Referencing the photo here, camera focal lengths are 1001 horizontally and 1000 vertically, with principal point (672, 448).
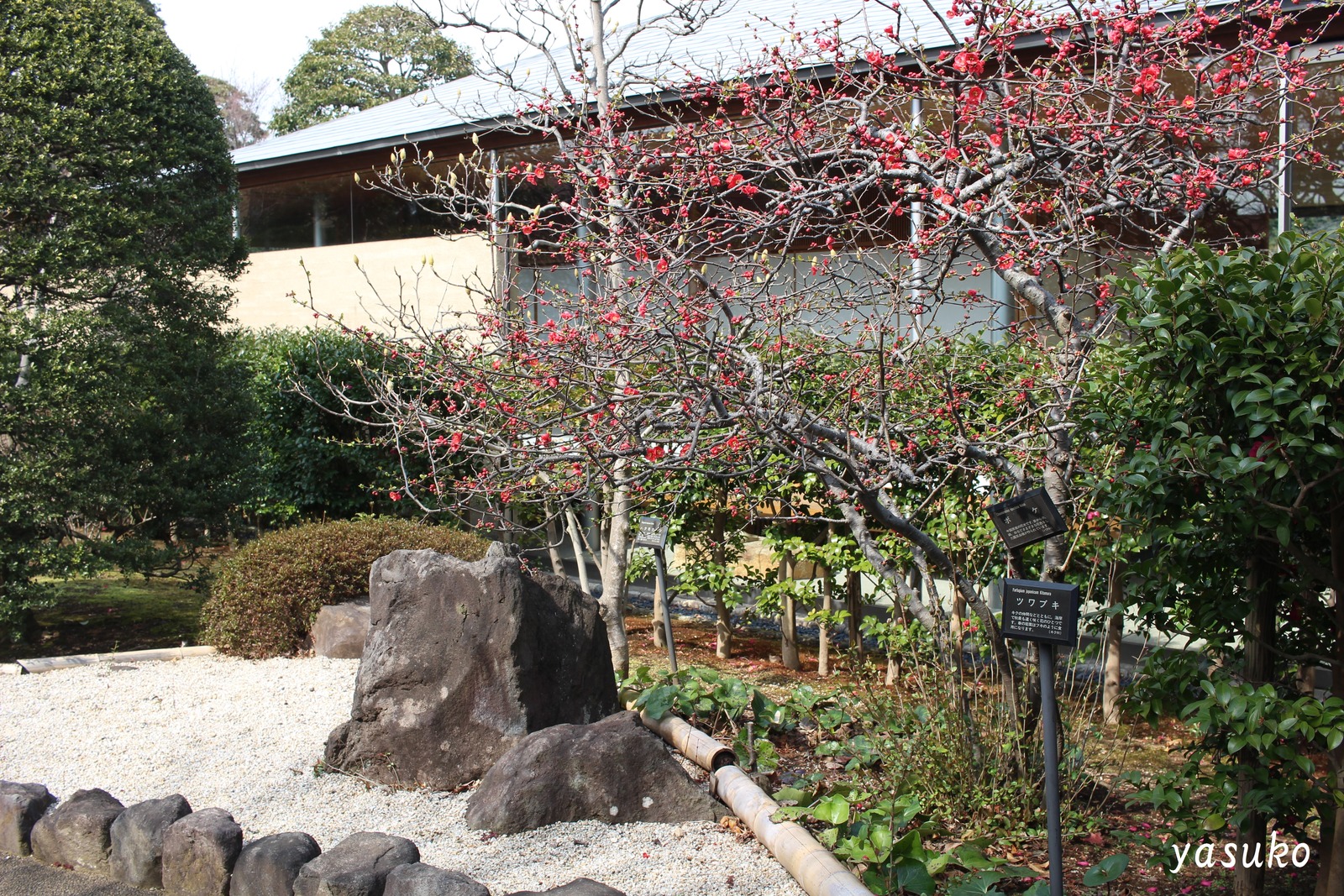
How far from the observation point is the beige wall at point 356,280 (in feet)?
42.7

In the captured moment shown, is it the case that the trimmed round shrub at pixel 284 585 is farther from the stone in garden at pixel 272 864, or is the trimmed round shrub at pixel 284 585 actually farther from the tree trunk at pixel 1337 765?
the tree trunk at pixel 1337 765

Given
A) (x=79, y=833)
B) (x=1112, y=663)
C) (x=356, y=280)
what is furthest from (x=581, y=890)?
(x=356, y=280)

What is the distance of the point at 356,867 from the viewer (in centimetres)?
371

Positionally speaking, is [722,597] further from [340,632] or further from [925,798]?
[925,798]

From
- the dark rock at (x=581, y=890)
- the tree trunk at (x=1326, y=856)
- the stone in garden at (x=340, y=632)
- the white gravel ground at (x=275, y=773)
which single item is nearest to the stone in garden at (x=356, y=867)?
the white gravel ground at (x=275, y=773)

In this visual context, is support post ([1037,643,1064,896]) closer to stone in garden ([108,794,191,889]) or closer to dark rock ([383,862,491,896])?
dark rock ([383,862,491,896])

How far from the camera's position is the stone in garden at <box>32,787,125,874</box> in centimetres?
440

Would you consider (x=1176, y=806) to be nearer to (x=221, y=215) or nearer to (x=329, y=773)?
(x=329, y=773)

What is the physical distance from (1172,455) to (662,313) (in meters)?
2.26

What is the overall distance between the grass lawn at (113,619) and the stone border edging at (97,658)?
42cm

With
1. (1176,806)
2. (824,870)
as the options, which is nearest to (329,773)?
(824,870)

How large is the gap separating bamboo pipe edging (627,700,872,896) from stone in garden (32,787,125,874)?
8.72 ft

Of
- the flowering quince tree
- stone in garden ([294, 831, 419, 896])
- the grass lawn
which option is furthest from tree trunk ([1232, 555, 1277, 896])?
the grass lawn

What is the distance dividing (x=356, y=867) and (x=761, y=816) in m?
1.67
